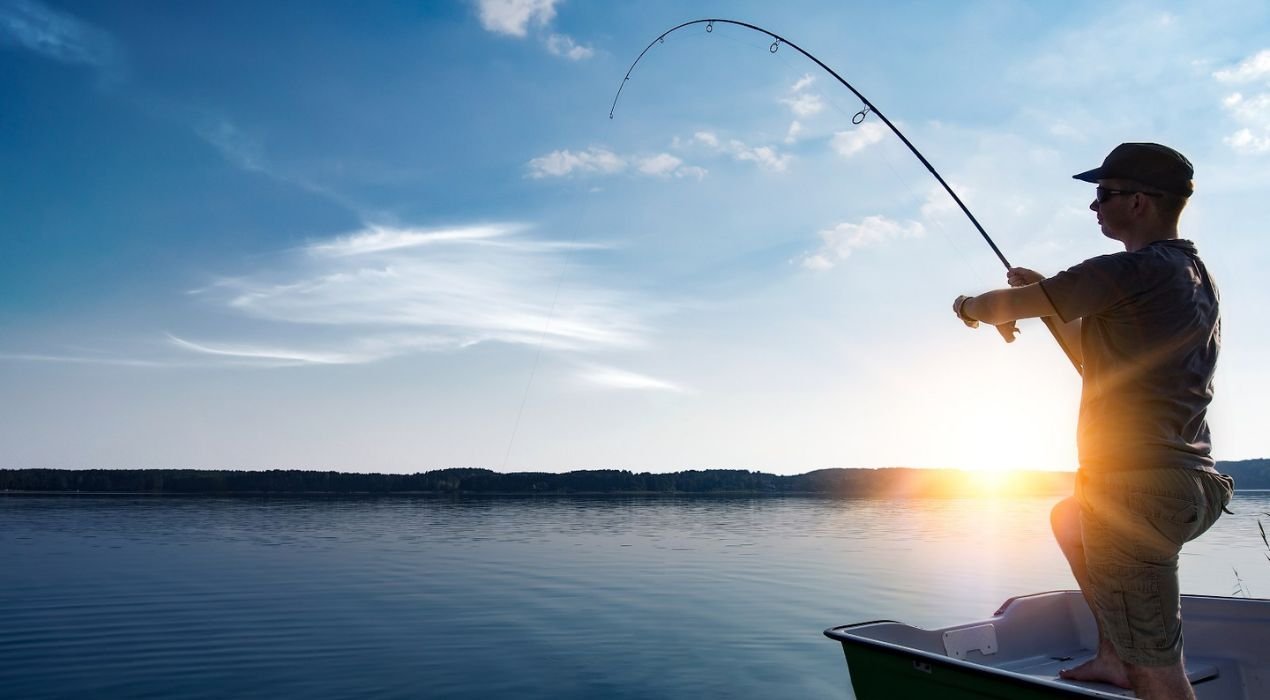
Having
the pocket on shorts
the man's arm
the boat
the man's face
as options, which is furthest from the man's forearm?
the boat

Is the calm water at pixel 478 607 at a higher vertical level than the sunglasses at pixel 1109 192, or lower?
lower

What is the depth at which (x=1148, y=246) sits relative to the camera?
11.9 ft

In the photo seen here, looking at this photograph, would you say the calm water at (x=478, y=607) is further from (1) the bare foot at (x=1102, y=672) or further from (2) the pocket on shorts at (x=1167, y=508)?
(2) the pocket on shorts at (x=1167, y=508)

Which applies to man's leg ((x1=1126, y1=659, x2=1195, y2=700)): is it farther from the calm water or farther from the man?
the calm water

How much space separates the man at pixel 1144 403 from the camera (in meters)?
3.49

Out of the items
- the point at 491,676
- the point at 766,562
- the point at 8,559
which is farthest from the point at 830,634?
the point at 8,559

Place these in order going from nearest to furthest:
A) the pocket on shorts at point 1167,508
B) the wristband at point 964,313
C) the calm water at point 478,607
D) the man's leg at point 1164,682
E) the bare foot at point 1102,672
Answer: the pocket on shorts at point 1167,508 < the man's leg at point 1164,682 < the wristband at point 964,313 < the bare foot at point 1102,672 < the calm water at point 478,607

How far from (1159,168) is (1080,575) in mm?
2363

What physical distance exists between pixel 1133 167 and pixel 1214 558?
30955mm

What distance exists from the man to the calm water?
6.06 metres

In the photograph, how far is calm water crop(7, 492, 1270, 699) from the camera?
31.9 feet

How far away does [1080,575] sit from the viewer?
4.67m

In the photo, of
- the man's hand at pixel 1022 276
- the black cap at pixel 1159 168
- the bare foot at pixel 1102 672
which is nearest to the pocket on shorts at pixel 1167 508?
the man's hand at pixel 1022 276

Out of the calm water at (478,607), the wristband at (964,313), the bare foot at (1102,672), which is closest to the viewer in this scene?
the wristband at (964,313)
